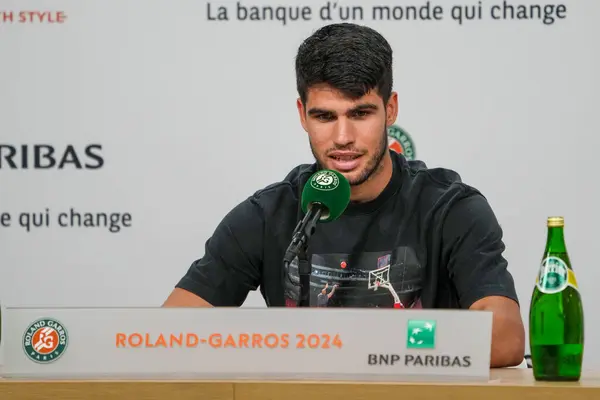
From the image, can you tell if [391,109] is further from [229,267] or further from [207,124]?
[207,124]

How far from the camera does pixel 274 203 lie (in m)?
2.39

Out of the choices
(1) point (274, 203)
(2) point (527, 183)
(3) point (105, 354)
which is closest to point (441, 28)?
(2) point (527, 183)

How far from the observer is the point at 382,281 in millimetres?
2195

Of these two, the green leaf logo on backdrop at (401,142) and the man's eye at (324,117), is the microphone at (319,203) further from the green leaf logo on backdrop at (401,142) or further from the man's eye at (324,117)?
the green leaf logo on backdrop at (401,142)

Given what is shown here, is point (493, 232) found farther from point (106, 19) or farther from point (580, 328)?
point (106, 19)

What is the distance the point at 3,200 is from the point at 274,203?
1.07m

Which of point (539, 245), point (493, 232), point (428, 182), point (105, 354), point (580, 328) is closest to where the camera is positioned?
point (105, 354)

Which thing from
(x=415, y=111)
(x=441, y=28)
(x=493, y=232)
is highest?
(x=441, y=28)

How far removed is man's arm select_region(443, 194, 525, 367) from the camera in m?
1.95

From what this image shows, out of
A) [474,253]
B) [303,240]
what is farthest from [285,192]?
[303,240]

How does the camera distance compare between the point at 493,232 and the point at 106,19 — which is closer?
the point at 493,232

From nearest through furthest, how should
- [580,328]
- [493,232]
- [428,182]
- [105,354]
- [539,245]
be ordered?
[105,354], [580,328], [493,232], [428,182], [539,245]

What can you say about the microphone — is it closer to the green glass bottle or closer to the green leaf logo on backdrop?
the green glass bottle

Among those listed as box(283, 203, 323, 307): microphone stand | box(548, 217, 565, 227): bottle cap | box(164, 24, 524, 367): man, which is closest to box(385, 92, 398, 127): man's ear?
box(164, 24, 524, 367): man
